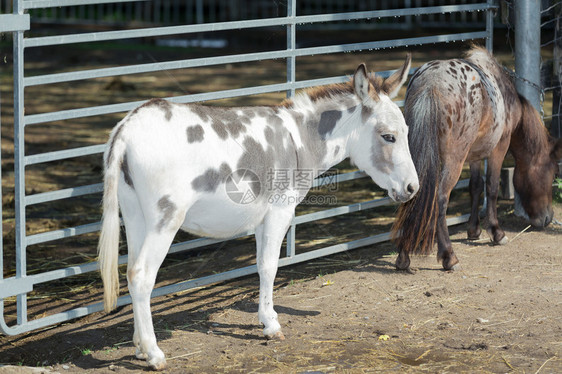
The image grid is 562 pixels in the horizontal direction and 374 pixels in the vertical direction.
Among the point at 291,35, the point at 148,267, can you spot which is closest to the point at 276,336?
the point at 148,267

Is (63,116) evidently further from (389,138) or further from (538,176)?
(538,176)

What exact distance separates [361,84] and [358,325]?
1.49 metres

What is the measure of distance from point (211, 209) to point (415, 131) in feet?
5.85

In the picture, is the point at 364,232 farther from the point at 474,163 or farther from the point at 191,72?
the point at 191,72

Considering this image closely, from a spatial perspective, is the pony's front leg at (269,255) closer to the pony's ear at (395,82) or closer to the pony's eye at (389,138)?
the pony's eye at (389,138)

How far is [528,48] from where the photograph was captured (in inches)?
272

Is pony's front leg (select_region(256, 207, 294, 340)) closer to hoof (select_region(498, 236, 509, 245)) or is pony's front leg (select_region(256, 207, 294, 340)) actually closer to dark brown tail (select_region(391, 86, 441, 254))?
Result: dark brown tail (select_region(391, 86, 441, 254))

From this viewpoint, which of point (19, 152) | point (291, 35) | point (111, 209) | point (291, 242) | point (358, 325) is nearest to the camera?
point (111, 209)

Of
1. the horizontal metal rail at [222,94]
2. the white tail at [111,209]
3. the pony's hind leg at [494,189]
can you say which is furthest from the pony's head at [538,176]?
the white tail at [111,209]

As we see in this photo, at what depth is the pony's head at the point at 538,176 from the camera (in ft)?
22.2

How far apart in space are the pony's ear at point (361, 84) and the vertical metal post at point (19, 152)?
1.88 meters

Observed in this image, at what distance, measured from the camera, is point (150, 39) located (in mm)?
17766

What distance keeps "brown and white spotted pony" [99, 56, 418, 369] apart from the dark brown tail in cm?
70

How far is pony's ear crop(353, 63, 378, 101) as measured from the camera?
4557mm
